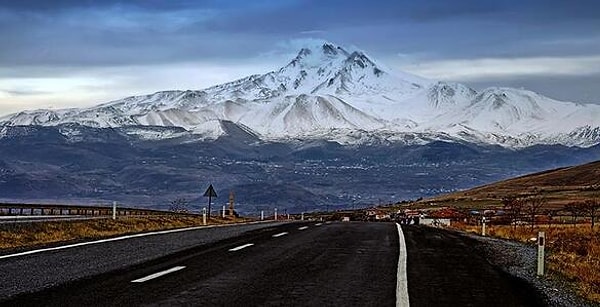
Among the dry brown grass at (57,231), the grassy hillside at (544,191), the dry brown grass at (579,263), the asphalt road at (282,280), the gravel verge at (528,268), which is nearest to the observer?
the asphalt road at (282,280)

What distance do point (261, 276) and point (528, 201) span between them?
11592cm

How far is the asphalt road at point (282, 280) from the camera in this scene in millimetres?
13500

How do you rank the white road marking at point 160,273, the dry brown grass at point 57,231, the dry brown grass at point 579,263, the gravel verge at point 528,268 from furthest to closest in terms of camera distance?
the dry brown grass at point 57,231 → the dry brown grass at point 579,263 → the white road marking at point 160,273 → the gravel verge at point 528,268

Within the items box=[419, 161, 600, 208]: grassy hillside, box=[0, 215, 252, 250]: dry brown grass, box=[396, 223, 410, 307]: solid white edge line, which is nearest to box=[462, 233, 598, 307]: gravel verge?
box=[396, 223, 410, 307]: solid white edge line

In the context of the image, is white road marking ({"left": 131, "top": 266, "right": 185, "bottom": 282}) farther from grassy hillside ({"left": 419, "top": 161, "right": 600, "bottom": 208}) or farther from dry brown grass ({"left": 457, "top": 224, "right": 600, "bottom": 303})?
grassy hillside ({"left": 419, "top": 161, "right": 600, "bottom": 208})

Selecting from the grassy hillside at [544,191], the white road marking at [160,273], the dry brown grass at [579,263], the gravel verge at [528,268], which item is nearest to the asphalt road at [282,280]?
the white road marking at [160,273]

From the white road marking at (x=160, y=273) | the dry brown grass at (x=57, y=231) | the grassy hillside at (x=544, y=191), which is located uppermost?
the grassy hillside at (x=544, y=191)

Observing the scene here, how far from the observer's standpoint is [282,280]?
15820 millimetres

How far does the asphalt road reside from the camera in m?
13.5

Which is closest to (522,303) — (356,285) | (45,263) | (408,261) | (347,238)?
(356,285)

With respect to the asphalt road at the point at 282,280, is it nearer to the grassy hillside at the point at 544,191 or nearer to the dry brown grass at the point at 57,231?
the dry brown grass at the point at 57,231

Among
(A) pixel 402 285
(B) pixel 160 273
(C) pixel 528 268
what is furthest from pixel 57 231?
(A) pixel 402 285

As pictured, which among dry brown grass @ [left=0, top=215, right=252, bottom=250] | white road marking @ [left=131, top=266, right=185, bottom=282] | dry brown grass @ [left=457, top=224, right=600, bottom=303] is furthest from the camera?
dry brown grass @ [left=0, top=215, right=252, bottom=250]

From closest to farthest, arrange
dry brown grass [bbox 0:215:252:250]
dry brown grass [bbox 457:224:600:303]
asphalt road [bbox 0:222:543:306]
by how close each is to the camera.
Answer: asphalt road [bbox 0:222:543:306] < dry brown grass [bbox 457:224:600:303] < dry brown grass [bbox 0:215:252:250]
